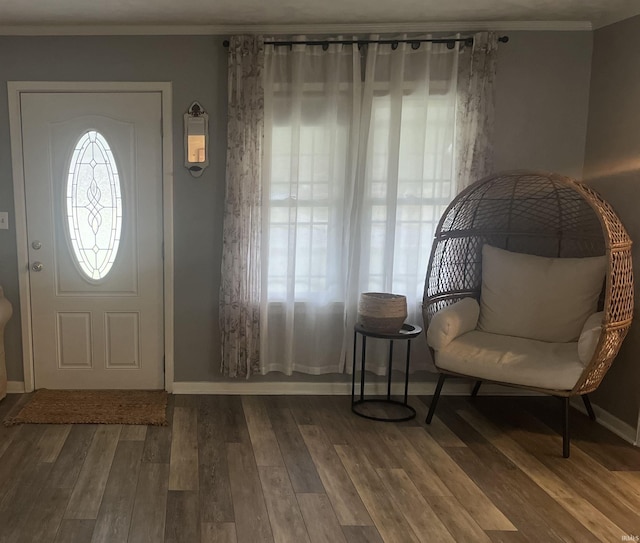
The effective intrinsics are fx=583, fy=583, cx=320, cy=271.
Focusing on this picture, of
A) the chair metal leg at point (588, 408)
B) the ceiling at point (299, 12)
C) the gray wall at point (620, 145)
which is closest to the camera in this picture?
the ceiling at point (299, 12)

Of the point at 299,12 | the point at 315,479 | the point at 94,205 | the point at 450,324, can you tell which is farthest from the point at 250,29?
the point at 315,479

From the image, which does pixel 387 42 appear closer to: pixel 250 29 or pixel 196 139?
pixel 250 29

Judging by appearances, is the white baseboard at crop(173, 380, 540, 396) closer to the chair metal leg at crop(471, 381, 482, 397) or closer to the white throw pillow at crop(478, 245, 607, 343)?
the chair metal leg at crop(471, 381, 482, 397)

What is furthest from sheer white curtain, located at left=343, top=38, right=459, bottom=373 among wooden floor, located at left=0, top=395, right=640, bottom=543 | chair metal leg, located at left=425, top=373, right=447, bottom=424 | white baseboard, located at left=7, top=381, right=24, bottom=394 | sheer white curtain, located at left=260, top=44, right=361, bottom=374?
white baseboard, located at left=7, top=381, right=24, bottom=394

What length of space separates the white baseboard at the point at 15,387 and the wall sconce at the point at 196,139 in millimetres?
1807

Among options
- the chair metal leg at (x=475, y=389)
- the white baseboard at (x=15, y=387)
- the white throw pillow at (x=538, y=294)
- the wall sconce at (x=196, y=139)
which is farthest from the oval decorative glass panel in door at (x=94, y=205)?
the chair metal leg at (x=475, y=389)

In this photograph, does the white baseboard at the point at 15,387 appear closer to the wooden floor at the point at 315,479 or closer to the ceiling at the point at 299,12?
the wooden floor at the point at 315,479

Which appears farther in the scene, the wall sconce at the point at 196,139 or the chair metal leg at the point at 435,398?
the wall sconce at the point at 196,139

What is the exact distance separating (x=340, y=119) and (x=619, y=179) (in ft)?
5.55

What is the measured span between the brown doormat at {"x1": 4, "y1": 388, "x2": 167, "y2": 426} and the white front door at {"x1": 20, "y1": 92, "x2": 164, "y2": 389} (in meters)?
0.12

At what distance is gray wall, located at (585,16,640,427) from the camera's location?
3266 mm

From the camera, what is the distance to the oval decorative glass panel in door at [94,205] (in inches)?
146

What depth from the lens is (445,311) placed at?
3.41 meters

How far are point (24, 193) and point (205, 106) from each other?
50.3 inches
